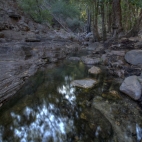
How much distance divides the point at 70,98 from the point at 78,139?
5.20 feet

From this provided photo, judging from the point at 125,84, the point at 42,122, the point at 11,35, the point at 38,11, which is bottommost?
the point at 42,122

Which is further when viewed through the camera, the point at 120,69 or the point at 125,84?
the point at 120,69

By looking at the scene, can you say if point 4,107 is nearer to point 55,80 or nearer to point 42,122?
point 42,122

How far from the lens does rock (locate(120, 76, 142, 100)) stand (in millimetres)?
3764

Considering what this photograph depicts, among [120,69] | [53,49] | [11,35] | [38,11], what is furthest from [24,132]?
[38,11]

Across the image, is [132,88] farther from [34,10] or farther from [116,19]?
[34,10]

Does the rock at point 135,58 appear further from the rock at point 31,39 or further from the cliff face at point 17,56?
the rock at point 31,39

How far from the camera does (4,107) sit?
3453 mm

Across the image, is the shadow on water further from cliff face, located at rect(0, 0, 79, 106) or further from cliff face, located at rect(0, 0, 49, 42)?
cliff face, located at rect(0, 0, 49, 42)

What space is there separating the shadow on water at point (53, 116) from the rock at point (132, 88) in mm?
629

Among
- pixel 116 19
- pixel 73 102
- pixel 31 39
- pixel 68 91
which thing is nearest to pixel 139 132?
pixel 73 102

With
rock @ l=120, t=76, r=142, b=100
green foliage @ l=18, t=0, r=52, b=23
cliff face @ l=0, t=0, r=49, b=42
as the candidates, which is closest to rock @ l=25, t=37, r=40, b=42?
cliff face @ l=0, t=0, r=49, b=42

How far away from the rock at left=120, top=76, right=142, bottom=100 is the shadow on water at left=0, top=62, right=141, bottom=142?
63cm

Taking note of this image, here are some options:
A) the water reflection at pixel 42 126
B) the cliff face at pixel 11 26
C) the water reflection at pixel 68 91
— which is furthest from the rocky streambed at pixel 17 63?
the cliff face at pixel 11 26
